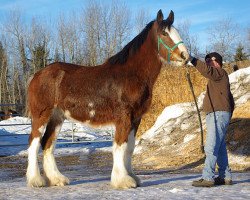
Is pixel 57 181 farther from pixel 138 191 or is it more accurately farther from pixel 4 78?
pixel 4 78

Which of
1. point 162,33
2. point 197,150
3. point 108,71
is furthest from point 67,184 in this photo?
point 197,150

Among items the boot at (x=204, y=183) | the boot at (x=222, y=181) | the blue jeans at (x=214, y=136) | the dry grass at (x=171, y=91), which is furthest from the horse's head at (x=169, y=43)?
the dry grass at (x=171, y=91)

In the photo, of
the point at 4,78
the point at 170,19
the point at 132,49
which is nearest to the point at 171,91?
the point at 132,49

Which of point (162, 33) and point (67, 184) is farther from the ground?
point (162, 33)

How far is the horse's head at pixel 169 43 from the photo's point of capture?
20.1 feet

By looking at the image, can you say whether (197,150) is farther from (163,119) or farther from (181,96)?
(181,96)

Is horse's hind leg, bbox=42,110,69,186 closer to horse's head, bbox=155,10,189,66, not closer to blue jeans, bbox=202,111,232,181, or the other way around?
horse's head, bbox=155,10,189,66

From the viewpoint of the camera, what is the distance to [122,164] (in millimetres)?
6258

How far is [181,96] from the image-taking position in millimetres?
17766

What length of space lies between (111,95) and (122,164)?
1.06m

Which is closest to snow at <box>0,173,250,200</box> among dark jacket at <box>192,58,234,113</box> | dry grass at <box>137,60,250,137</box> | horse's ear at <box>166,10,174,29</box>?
dark jacket at <box>192,58,234,113</box>

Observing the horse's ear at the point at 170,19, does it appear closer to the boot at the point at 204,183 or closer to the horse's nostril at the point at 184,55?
the horse's nostril at the point at 184,55

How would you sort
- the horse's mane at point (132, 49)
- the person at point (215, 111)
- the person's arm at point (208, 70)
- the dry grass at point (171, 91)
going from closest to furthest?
the person's arm at point (208, 70) < the person at point (215, 111) < the horse's mane at point (132, 49) < the dry grass at point (171, 91)

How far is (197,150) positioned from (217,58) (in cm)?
573
